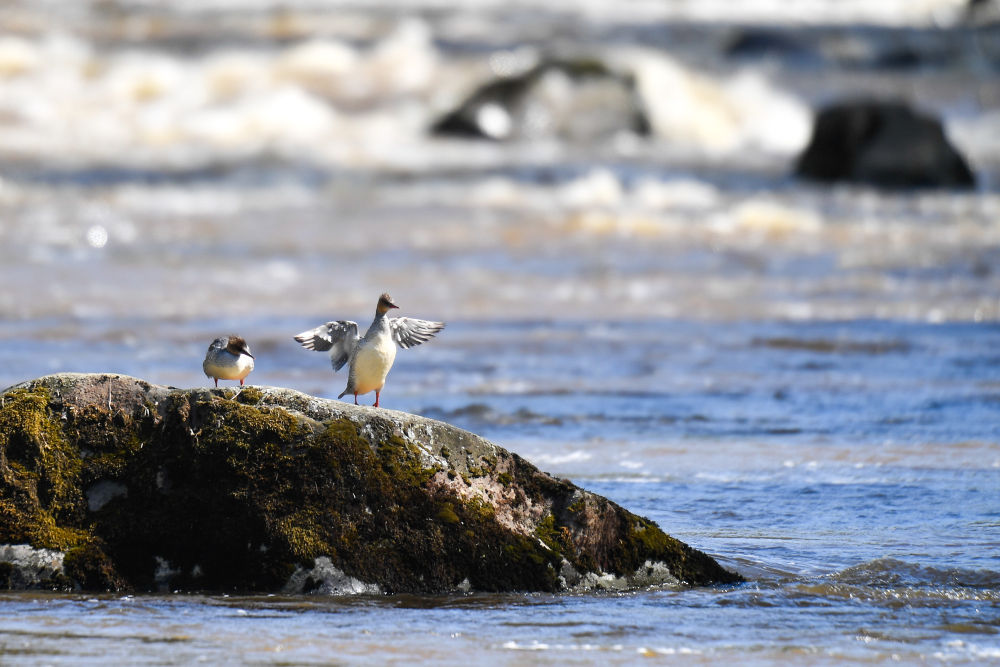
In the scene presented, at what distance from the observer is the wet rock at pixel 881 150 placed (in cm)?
2395

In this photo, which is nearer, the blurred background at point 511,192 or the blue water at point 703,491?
the blue water at point 703,491

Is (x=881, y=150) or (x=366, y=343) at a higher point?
(x=881, y=150)

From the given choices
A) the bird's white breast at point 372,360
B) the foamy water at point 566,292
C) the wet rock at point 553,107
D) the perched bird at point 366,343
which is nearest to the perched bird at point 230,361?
the perched bird at point 366,343

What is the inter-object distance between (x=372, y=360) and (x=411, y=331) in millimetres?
325

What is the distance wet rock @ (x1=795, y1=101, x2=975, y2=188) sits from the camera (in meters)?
24.0

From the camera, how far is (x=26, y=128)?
31.7m

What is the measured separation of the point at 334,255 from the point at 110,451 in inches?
499

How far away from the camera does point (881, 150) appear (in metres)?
24.3

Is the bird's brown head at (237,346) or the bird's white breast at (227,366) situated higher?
the bird's brown head at (237,346)

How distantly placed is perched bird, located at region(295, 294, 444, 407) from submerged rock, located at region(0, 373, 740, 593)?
2.46 feet

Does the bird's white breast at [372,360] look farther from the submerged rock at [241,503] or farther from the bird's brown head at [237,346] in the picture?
the submerged rock at [241,503]

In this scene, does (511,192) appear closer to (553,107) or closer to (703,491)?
(553,107)

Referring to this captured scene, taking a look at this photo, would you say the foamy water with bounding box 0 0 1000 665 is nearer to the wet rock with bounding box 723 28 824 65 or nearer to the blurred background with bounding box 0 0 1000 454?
the blurred background with bounding box 0 0 1000 454

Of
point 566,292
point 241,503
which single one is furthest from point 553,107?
point 241,503
